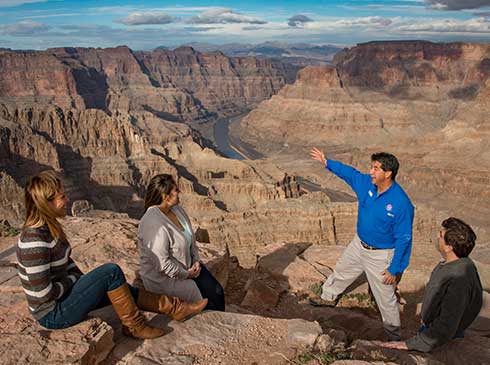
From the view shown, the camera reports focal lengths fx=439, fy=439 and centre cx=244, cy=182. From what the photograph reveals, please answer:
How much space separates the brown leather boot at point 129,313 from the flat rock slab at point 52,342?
0.73 ft

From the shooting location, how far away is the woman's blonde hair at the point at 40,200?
4605 millimetres

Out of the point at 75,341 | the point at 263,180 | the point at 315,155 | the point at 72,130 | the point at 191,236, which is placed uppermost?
the point at 315,155

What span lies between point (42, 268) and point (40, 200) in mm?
726

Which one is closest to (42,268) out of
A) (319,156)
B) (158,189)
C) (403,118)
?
(158,189)

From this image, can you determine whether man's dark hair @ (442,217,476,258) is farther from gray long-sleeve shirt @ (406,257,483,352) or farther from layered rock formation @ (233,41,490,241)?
layered rock formation @ (233,41,490,241)

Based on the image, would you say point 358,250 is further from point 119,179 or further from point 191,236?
point 119,179

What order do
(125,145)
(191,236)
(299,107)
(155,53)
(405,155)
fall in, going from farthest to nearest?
1. (155,53)
2. (299,107)
3. (405,155)
4. (125,145)
5. (191,236)

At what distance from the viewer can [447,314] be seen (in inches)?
206

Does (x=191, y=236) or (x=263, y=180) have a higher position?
(x=191, y=236)

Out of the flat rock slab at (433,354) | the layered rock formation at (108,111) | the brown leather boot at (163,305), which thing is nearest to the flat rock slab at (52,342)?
the brown leather boot at (163,305)

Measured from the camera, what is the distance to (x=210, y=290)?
261 inches

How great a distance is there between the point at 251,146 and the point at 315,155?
101 metres

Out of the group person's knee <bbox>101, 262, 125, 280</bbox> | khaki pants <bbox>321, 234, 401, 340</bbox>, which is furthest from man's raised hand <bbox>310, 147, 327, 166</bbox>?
person's knee <bbox>101, 262, 125, 280</bbox>

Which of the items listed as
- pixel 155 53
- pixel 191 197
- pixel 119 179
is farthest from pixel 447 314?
pixel 155 53
